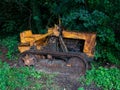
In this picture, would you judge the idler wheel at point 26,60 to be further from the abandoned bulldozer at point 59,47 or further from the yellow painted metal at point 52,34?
the yellow painted metal at point 52,34

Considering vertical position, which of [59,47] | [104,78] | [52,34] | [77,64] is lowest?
[104,78]

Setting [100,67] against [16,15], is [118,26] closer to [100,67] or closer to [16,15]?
[100,67]

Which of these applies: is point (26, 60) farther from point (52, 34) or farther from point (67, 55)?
point (67, 55)

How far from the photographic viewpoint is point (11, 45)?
6711 mm

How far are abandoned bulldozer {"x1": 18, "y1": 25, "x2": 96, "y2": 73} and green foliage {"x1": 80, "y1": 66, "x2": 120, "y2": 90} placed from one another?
0.87 feet

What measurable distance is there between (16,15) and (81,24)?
2508 millimetres

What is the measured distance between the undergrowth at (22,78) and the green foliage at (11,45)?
1.74 ft

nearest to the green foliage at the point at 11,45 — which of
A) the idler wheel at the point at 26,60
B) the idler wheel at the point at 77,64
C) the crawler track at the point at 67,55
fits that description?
the idler wheel at the point at 26,60

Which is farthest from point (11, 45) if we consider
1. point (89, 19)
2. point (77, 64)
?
point (89, 19)

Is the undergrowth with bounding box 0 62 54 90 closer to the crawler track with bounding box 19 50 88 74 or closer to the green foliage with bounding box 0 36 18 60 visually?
the crawler track with bounding box 19 50 88 74

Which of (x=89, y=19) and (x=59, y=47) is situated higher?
(x=89, y=19)

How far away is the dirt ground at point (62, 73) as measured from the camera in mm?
5164

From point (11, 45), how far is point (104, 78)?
9.23ft

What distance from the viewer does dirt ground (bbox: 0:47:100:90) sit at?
5.16 metres
